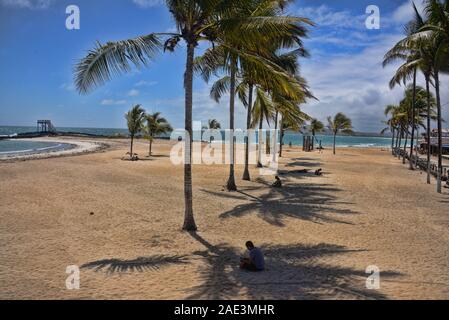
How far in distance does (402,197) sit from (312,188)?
4.20 m

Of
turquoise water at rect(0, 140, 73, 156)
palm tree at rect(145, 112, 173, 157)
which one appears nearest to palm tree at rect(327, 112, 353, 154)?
palm tree at rect(145, 112, 173, 157)

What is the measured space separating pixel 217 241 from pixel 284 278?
2.97 meters

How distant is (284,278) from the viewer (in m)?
7.38

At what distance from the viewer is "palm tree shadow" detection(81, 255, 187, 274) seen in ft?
25.4

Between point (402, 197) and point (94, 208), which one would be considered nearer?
point (94, 208)

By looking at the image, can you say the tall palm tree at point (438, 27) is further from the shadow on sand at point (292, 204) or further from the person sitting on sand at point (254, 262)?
the person sitting on sand at point (254, 262)

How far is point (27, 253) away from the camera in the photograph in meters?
8.59

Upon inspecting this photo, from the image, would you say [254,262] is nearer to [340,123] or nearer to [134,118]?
[134,118]

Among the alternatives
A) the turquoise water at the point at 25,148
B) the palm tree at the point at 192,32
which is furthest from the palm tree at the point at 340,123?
the palm tree at the point at 192,32

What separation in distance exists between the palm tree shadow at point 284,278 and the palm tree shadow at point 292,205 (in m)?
3.05

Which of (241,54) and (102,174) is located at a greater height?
(241,54)

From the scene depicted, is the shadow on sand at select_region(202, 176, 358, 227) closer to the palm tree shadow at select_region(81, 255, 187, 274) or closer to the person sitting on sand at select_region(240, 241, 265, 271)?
the person sitting on sand at select_region(240, 241, 265, 271)
